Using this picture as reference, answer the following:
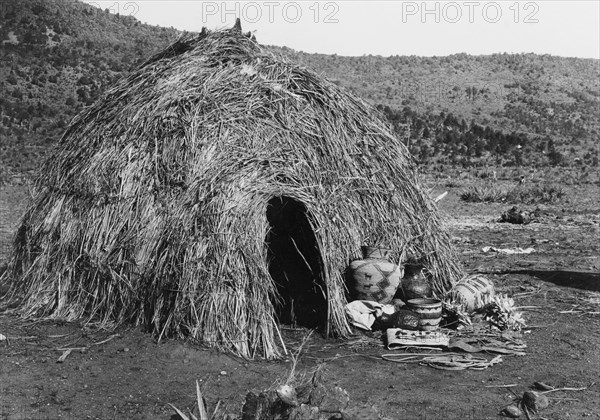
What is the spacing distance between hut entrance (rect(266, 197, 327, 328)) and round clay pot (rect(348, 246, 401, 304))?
13.2 inches

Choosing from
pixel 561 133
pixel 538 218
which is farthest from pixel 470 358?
pixel 561 133

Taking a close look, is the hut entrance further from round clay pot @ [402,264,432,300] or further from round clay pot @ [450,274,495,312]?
round clay pot @ [450,274,495,312]

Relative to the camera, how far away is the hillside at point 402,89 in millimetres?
26797

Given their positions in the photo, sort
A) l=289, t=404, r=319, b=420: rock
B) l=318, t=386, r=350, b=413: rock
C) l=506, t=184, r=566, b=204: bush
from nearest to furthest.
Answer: l=289, t=404, r=319, b=420: rock → l=318, t=386, r=350, b=413: rock → l=506, t=184, r=566, b=204: bush

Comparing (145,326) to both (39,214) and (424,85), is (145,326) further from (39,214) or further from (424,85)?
(424,85)

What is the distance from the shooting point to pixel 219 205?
654cm

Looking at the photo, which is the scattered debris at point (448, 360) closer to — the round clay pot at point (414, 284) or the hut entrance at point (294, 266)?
the round clay pot at point (414, 284)

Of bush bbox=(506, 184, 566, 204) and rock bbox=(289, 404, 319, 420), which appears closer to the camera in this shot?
rock bbox=(289, 404, 319, 420)

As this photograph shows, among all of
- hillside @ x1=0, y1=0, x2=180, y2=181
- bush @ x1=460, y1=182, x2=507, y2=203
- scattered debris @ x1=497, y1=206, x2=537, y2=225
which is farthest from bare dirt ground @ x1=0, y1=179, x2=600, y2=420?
hillside @ x1=0, y1=0, x2=180, y2=181

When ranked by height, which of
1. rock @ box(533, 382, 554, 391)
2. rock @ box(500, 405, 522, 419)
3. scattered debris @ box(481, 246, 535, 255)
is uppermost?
scattered debris @ box(481, 246, 535, 255)

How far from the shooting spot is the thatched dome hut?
6426 mm

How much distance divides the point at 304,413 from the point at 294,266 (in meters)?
3.83

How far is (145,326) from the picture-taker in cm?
663

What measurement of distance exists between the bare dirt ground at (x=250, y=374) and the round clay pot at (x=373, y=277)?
41 cm
